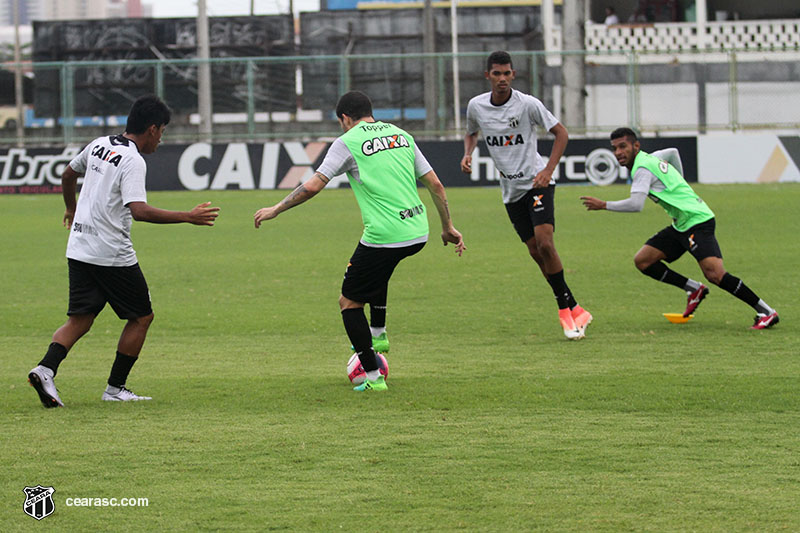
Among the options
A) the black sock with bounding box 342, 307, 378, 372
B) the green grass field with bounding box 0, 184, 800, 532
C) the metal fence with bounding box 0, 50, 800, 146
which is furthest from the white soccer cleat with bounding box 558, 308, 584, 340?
the metal fence with bounding box 0, 50, 800, 146

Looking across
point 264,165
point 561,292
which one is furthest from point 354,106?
point 264,165

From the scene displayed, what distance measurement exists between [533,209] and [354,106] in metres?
2.77

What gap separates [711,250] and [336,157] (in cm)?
401

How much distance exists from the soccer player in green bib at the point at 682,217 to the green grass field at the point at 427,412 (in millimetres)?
336

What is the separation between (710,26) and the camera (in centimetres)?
4153

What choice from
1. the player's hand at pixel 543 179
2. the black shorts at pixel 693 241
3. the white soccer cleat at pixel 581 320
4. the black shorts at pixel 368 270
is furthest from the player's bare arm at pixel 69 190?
the black shorts at pixel 693 241

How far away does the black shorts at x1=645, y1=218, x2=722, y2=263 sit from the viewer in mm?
9523

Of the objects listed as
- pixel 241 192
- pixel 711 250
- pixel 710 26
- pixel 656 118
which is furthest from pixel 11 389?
pixel 710 26

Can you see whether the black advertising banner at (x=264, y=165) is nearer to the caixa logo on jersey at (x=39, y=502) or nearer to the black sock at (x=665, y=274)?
the black sock at (x=665, y=274)

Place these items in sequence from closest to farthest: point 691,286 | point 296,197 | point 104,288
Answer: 1. point 104,288
2. point 296,197
3. point 691,286

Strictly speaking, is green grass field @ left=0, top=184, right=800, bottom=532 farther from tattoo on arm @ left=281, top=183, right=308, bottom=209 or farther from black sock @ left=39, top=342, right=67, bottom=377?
tattoo on arm @ left=281, top=183, right=308, bottom=209

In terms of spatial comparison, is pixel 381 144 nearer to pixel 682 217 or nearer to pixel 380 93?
pixel 682 217

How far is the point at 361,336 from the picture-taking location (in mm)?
7117

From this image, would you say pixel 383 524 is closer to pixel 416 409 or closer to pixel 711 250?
pixel 416 409
